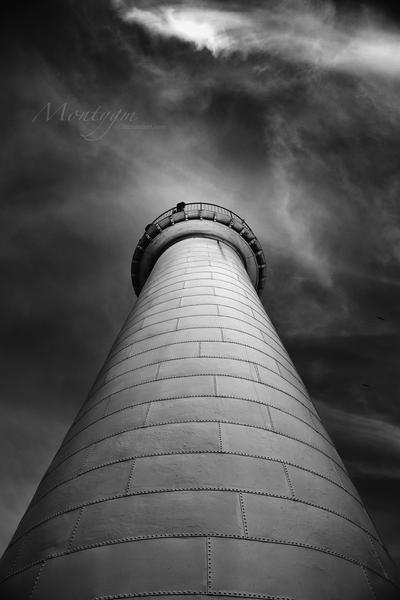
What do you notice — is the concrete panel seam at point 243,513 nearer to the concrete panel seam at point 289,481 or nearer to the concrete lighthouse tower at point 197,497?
the concrete lighthouse tower at point 197,497

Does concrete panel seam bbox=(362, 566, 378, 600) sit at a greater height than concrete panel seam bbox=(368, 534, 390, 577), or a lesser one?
lesser

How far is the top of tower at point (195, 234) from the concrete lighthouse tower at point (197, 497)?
962 centimetres

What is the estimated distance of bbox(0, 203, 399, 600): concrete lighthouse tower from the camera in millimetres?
2912

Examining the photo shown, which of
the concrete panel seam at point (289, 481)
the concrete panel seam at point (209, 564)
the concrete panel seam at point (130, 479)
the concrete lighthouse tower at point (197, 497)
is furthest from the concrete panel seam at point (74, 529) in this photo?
the concrete panel seam at point (289, 481)

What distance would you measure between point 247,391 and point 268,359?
4.74 feet

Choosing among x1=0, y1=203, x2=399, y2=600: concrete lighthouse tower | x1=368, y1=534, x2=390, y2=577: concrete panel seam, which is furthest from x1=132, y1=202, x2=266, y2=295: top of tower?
x1=368, y1=534, x2=390, y2=577: concrete panel seam

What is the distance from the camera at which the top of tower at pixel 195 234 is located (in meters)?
15.6

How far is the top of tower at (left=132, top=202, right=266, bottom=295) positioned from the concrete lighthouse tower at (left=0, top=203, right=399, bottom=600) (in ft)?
31.6

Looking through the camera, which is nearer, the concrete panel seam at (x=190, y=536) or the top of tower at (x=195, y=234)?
the concrete panel seam at (x=190, y=536)

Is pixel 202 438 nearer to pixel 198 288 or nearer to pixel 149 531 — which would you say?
pixel 149 531

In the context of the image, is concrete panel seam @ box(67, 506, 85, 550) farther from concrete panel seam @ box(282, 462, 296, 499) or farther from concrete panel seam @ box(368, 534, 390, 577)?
concrete panel seam @ box(368, 534, 390, 577)

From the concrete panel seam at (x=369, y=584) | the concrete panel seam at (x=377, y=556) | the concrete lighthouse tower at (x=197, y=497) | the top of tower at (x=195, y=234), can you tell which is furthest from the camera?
the top of tower at (x=195, y=234)

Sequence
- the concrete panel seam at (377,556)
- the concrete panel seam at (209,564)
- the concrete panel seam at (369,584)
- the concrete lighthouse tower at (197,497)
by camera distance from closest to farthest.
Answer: the concrete panel seam at (209,564) → the concrete lighthouse tower at (197,497) → the concrete panel seam at (369,584) → the concrete panel seam at (377,556)

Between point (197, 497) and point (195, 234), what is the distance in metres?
12.8
